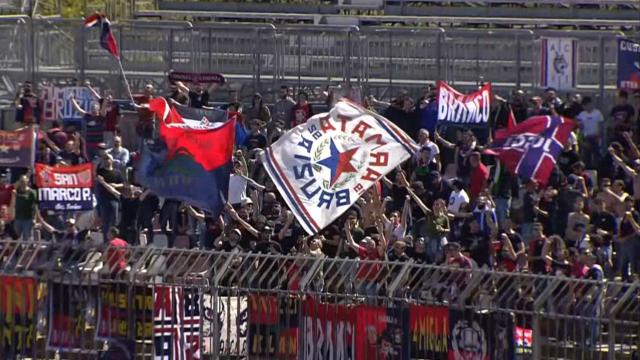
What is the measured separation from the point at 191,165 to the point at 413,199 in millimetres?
3887

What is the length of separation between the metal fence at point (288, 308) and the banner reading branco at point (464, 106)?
294 inches

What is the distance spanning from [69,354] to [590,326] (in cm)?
496

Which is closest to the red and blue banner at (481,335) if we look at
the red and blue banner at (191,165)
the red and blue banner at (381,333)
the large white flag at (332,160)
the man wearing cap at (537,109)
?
the red and blue banner at (381,333)

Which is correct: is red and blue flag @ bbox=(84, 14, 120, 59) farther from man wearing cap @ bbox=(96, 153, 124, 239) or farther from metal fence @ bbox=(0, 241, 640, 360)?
metal fence @ bbox=(0, 241, 640, 360)

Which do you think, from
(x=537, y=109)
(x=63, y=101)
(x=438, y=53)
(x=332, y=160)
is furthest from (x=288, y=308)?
(x=63, y=101)

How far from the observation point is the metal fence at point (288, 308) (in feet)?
48.0

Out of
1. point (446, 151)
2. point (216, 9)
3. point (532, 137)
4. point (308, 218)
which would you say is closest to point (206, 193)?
point (308, 218)

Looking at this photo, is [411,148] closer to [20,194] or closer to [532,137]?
[532,137]

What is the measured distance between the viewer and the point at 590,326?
14.4 meters

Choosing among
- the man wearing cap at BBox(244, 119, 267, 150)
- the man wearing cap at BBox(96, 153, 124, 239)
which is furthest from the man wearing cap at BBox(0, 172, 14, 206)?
the man wearing cap at BBox(244, 119, 267, 150)

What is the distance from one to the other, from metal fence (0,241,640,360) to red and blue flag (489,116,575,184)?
509 cm

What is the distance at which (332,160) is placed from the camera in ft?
59.0

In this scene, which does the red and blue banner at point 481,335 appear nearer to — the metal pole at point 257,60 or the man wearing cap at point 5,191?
the man wearing cap at point 5,191

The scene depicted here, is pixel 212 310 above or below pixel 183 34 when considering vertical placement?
below
